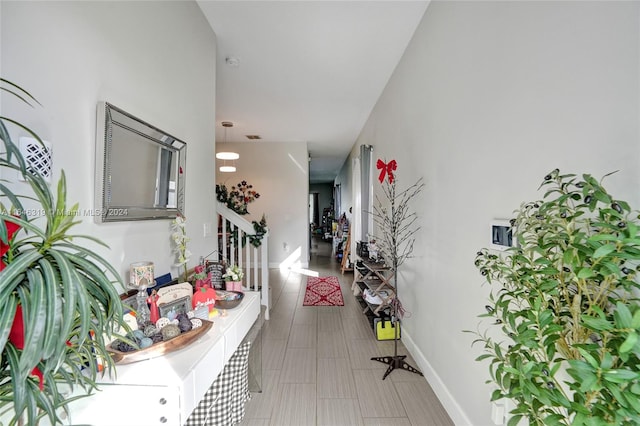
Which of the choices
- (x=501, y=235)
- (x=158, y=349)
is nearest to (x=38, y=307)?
(x=158, y=349)

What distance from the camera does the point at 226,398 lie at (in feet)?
5.21

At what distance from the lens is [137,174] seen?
4.77 ft

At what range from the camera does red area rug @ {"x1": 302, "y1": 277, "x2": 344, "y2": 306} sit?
163 inches

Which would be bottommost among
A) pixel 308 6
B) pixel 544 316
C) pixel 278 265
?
pixel 278 265

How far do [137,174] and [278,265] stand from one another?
5.37 m

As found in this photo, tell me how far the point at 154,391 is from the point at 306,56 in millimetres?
3048

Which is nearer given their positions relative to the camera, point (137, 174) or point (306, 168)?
point (137, 174)

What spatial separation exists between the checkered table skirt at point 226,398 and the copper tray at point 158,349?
492 millimetres

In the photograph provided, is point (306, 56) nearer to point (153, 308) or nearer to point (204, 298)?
point (204, 298)

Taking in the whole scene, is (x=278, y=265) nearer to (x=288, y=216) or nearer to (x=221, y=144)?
(x=288, y=216)

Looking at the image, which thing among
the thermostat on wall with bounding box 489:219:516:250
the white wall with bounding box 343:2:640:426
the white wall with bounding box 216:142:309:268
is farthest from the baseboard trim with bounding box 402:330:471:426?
the white wall with bounding box 216:142:309:268

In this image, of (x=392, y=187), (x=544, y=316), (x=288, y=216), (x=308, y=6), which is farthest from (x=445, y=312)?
(x=288, y=216)

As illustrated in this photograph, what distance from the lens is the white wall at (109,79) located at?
0.94 m

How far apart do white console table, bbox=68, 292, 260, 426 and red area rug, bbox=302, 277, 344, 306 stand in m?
3.03
